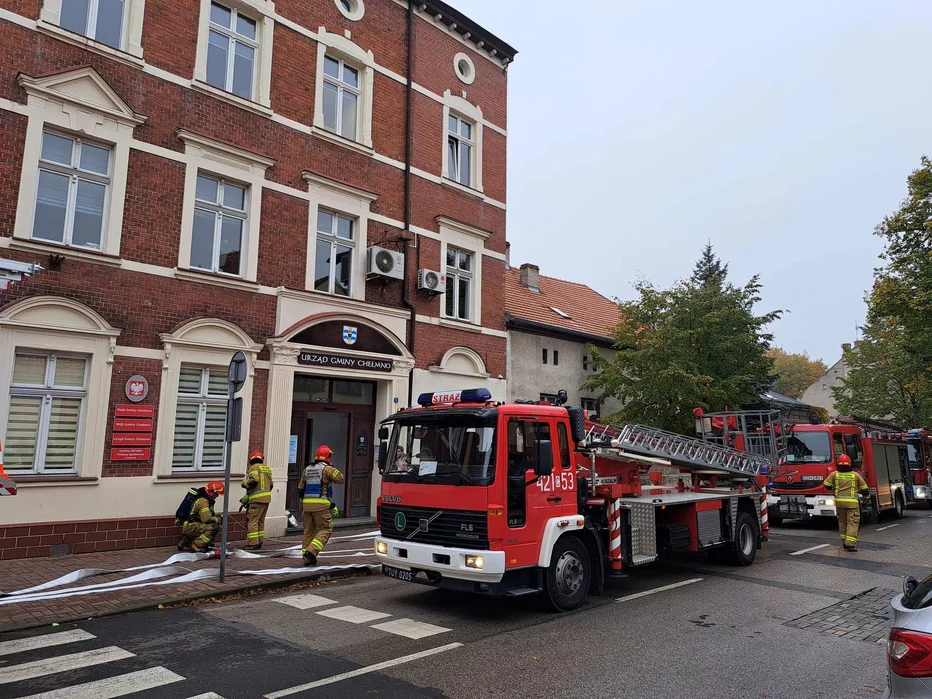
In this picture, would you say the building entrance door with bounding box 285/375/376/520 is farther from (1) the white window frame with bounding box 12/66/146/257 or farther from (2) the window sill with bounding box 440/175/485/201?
(2) the window sill with bounding box 440/175/485/201

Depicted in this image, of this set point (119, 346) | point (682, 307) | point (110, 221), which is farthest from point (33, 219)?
point (682, 307)

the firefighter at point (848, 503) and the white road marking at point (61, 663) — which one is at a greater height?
the firefighter at point (848, 503)

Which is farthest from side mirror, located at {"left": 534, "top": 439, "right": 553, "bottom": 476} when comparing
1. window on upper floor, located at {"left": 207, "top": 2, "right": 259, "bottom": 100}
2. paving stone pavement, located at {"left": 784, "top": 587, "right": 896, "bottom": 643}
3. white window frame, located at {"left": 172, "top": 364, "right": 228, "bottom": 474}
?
window on upper floor, located at {"left": 207, "top": 2, "right": 259, "bottom": 100}

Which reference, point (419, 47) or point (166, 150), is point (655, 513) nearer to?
point (166, 150)

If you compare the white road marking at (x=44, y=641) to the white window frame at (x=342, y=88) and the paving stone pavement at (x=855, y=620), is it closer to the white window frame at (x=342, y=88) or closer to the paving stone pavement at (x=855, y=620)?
the paving stone pavement at (x=855, y=620)

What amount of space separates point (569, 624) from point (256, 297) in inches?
346

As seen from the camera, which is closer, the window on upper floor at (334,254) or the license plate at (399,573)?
the license plate at (399,573)

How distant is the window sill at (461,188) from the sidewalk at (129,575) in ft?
30.7

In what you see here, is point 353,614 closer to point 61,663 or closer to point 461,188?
point 61,663

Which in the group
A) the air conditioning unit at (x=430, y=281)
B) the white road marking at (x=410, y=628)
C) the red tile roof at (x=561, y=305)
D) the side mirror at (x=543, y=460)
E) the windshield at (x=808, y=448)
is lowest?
the white road marking at (x=410, y=628)

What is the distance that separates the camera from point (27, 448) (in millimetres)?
9984

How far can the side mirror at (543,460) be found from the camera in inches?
281

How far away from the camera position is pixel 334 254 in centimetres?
1439

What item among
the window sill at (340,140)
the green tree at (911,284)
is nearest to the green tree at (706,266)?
the green tree at (911,284)
